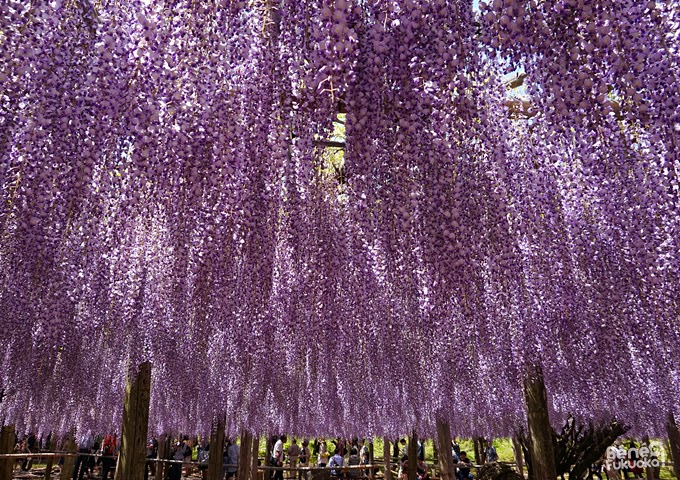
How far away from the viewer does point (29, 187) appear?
13.2ft

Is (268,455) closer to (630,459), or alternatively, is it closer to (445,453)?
(445,453)

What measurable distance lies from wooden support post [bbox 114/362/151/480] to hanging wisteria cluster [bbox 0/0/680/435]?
45 centimetres

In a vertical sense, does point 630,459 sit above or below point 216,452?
below

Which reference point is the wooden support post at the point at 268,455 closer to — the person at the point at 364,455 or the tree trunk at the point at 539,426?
the person at the point at 364,455

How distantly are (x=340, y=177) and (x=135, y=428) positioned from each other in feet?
14.8

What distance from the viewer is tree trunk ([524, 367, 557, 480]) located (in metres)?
8.64

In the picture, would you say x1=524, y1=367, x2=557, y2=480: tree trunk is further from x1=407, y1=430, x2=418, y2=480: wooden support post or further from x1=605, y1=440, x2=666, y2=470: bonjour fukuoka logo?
x1=605, y1=440, x2=666, y2=470: bonjour fukuoka logo

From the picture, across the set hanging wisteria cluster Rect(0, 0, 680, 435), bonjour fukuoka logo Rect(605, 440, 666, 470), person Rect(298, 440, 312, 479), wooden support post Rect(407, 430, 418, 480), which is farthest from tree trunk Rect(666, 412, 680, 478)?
person Rect(298, 440, 312, 479)

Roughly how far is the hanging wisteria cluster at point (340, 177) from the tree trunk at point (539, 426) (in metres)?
0.70

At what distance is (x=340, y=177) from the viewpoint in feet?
22.8

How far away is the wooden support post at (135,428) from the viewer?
24.5 feet

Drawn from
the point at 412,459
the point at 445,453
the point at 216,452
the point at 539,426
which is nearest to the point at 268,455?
the point at 412,459

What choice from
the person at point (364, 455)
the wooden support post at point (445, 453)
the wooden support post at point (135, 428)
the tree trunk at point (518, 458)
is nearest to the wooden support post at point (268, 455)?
the person at point (364, 455)

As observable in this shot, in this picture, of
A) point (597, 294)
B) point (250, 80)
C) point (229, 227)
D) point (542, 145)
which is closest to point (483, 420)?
point (597, 294)
